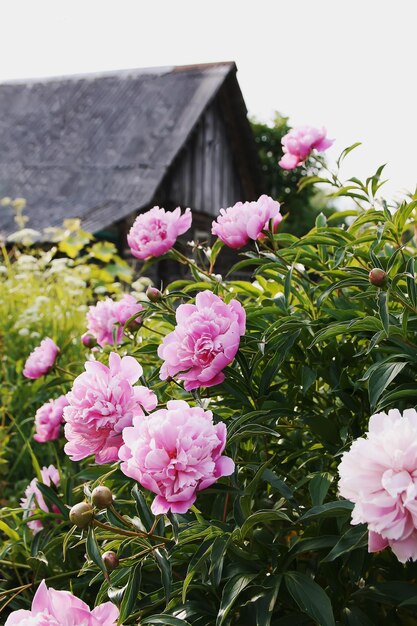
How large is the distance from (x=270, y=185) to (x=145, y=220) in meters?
18.7

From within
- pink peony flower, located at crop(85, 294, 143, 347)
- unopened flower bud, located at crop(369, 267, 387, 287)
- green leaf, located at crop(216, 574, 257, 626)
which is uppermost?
pink peony flower, located at crop(85, 294, 143, 347)

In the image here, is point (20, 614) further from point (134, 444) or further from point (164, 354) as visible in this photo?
point (164, 354)

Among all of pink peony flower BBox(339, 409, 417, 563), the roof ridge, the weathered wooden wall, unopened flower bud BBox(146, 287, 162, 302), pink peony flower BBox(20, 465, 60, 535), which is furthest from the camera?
the roof ridge

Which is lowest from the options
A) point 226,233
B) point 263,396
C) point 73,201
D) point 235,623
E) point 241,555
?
point 235,623

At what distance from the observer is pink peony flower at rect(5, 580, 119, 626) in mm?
1168

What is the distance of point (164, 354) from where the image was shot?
4.61ft

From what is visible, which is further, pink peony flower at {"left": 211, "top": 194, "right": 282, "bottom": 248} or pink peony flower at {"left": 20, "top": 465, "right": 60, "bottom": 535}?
pink peony flower at {"left": 20, "top": 465, "right": 60, "bottom": 535}

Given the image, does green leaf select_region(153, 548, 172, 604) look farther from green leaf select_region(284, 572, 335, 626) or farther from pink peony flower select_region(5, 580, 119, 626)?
green leaf select_region(284, 572, 335, 626)

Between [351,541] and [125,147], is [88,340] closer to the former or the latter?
[351,541]

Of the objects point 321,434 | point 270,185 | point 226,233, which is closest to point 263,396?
point 321,434

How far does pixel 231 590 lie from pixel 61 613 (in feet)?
0.96

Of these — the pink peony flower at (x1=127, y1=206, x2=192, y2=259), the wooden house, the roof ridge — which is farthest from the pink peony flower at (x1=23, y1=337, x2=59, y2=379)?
the roof ridge

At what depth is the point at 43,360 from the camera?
2135 millimetres

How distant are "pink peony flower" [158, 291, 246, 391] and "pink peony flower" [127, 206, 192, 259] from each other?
1.46 feet
